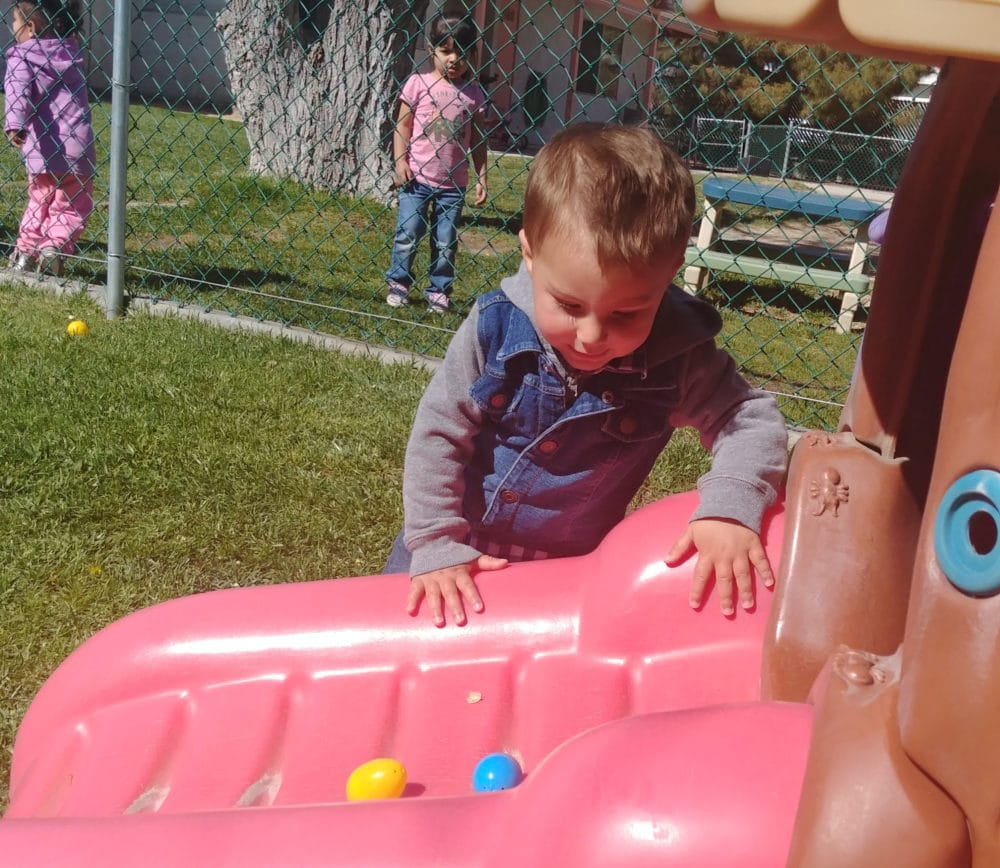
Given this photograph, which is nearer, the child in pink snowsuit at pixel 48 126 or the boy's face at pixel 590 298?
the boy's face at pixel 590 298

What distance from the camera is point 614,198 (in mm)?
1507

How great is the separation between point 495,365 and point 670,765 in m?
0.90

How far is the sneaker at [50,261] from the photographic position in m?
5.58

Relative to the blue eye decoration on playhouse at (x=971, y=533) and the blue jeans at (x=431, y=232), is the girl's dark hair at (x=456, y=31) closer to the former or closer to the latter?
the blue jeans at (x=431, y=232)

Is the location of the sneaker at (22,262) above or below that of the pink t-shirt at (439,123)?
below

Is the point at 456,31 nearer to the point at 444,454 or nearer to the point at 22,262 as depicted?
the point at 22,262

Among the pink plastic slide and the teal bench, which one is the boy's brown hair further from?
the teal bench

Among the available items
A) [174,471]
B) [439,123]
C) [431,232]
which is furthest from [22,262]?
[174,471]

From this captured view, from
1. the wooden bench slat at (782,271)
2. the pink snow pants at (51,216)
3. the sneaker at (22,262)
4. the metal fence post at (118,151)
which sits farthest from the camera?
the wooden bench slat at (782,271)

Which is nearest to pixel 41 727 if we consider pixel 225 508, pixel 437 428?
pixel 437 428

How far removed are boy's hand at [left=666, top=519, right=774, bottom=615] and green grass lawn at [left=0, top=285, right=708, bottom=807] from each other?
1.62 feet

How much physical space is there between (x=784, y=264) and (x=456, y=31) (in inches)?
97.7

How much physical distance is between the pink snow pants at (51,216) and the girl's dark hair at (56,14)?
31.3 inches

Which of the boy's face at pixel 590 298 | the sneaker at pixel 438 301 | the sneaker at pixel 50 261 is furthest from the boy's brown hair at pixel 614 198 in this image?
the sneaker at pixel 50 261
